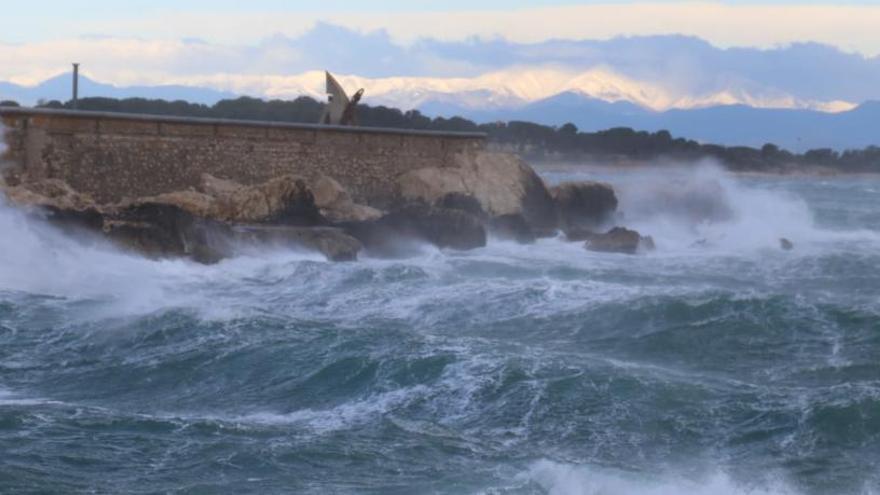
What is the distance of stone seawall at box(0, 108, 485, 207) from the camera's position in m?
21.3

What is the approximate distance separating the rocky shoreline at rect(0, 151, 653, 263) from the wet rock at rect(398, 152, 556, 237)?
2 centimetres

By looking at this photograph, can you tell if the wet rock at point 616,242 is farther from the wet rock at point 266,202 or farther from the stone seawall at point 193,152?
the wet rock at point 266,202

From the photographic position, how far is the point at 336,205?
23938 mm

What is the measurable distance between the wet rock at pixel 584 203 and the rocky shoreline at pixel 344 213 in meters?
0.03

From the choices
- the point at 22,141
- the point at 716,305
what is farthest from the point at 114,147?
the point at 716,305

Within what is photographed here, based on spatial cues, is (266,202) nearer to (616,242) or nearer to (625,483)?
(616,242)

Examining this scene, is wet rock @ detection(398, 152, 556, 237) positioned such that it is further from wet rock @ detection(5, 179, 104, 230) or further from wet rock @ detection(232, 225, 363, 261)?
wet rock @ detection(5, 179, 104, 230)

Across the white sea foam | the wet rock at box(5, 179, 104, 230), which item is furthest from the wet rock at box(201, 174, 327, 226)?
the white sea foam

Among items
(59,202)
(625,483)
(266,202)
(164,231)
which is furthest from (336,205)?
(625,483)

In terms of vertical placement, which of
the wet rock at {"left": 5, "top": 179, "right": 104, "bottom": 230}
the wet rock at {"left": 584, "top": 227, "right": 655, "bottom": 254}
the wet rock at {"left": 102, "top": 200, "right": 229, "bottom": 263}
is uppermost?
the wet rock at {"left": 5, "top": 179, "right": 104, "bottom": 230}

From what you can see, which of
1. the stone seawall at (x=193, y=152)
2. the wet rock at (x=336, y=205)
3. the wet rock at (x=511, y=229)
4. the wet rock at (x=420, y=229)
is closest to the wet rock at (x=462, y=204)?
the wet rock at (x=511, y=229)

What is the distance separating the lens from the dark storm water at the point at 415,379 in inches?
375

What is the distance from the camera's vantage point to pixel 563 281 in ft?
61.9

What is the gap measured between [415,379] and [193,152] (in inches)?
457
